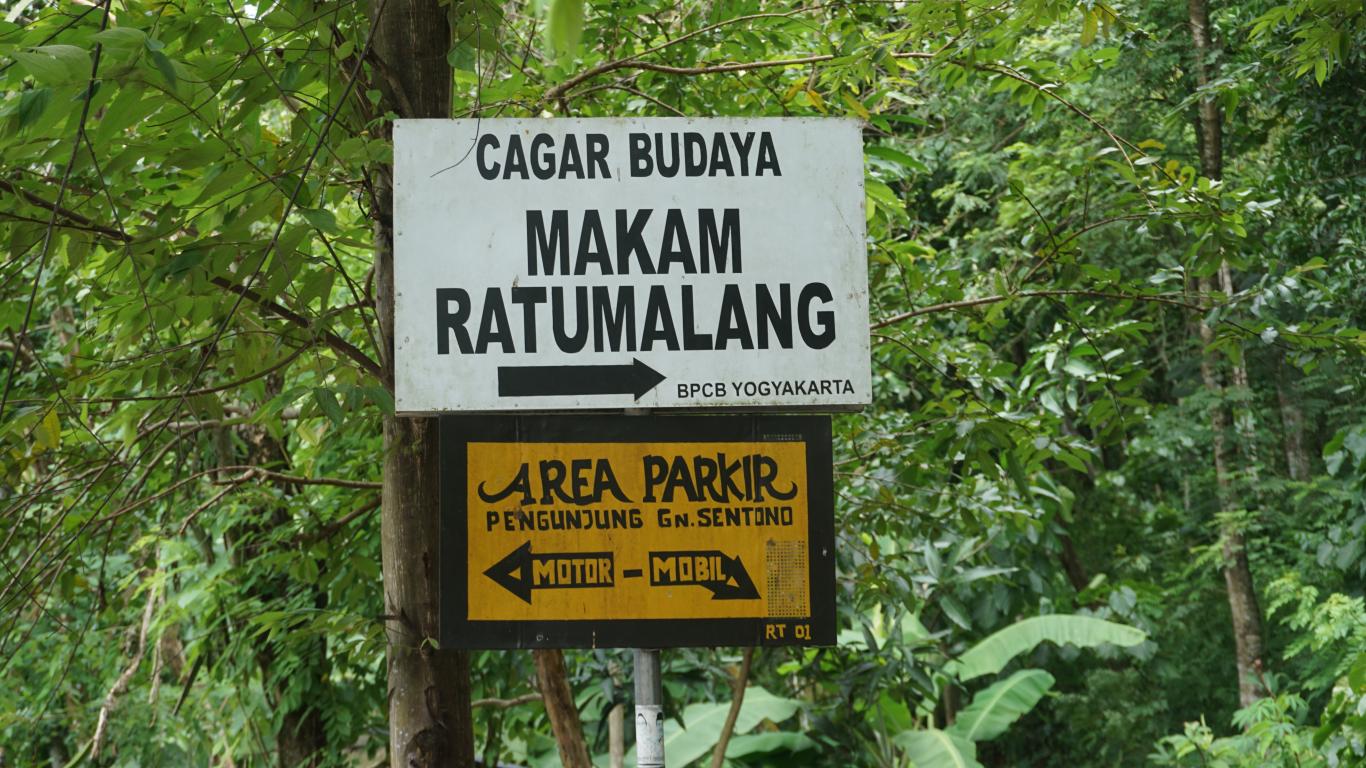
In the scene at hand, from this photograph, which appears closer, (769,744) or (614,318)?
(614,318)

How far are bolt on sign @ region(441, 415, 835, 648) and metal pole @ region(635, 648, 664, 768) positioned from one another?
0.08m

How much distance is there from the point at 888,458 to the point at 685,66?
165cm

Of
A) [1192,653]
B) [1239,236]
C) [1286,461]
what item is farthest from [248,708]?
[1192,653]

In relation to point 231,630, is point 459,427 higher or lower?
higher

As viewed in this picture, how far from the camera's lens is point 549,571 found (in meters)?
2.50

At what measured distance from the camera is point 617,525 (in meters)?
2.51

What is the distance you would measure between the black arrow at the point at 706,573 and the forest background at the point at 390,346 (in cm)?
81

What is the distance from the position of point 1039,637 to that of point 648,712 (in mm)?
8102

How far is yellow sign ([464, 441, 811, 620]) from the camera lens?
2488mm

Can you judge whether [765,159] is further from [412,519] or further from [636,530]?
[412,519]

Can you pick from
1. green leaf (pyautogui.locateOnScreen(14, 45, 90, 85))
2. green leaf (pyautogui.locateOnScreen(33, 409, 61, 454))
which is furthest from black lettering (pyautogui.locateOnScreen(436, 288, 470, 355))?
green leaf (pyautogui.locateOnScreen(33, 409, 61, 454))

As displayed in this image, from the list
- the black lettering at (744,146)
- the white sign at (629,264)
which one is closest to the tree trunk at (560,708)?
the white sign at (629,264)

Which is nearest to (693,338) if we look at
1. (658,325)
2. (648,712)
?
(658,325)

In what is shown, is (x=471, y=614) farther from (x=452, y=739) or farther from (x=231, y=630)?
(x=231, y=630)
